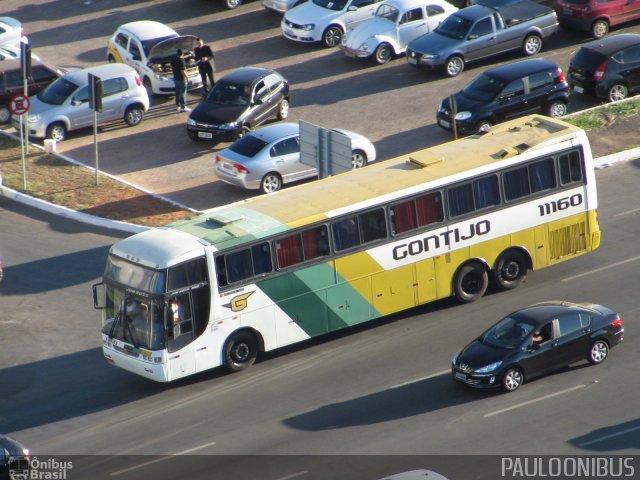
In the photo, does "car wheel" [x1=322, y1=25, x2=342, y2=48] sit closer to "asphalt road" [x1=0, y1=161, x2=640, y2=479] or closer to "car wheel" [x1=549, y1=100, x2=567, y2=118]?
"car wheel" [x1=549, y1=100, x2=567, y2=118]

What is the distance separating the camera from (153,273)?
21.7 meters

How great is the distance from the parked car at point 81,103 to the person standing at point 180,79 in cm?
102

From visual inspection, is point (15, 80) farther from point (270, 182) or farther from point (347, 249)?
point (347, 249)

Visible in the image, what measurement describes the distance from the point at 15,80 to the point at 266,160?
411 inches

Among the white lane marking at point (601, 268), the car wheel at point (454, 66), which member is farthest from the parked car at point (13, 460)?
the car wheel at point (454, 66)

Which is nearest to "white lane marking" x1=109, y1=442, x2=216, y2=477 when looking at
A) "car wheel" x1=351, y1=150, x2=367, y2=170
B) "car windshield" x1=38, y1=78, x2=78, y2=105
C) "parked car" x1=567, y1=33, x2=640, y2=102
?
"car wheel" x1=351, y1=150, x2=367, y2=170

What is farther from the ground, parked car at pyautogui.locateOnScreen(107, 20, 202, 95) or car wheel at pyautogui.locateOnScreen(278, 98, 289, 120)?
parked car at pyautogui.locateOnScreen(107, 20, 202, 95)

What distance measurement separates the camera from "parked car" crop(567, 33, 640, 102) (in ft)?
114

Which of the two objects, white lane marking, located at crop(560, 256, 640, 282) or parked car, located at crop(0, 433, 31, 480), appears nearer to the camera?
parked car, located at crop(0, 433, 31, 480)

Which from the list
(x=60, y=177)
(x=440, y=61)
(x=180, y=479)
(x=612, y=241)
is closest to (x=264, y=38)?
(x=440, y=61)

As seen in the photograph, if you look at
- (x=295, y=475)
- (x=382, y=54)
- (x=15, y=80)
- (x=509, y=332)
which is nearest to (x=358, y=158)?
(x=382, y=54)

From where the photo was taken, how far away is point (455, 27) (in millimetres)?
37844

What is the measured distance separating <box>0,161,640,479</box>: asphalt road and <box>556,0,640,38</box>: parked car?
14.8 metres

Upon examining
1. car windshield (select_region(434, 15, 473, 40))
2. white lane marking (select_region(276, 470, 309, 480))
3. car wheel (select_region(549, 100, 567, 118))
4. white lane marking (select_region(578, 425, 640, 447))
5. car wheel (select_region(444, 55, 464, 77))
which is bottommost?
white lane marking (select_region(276, 470, 309, 480))
